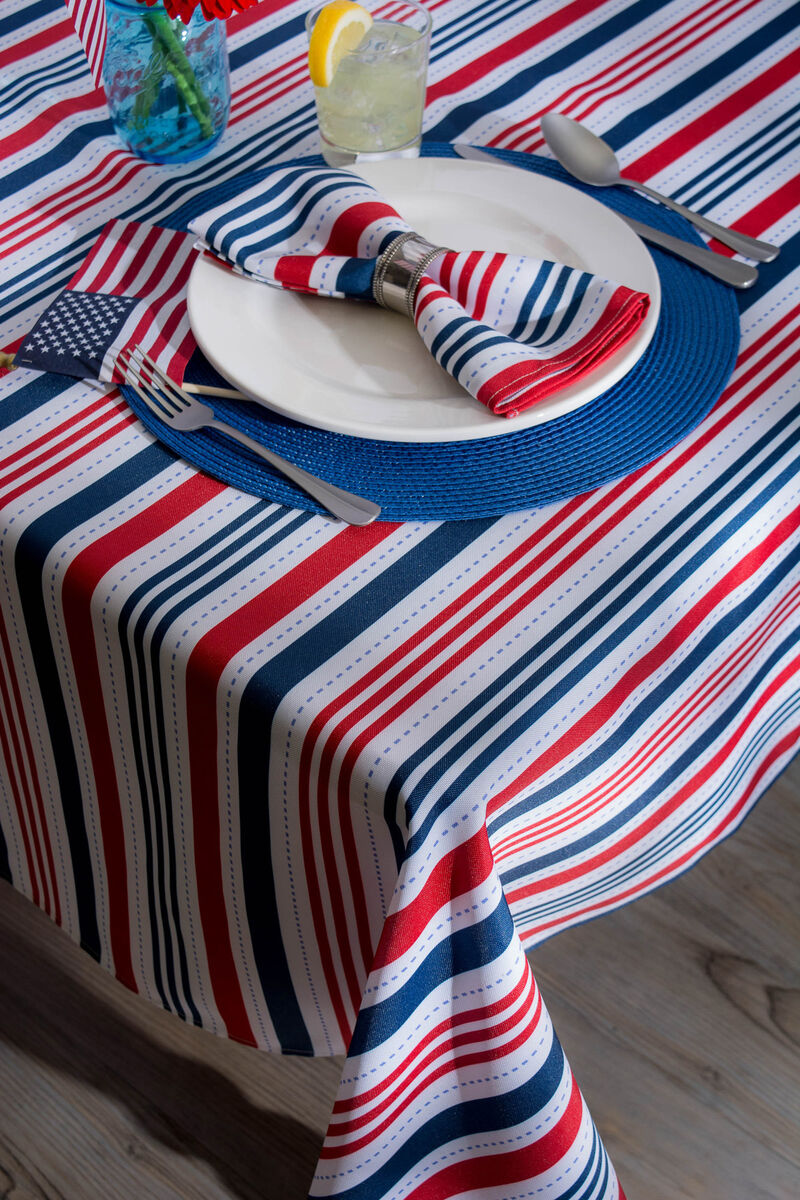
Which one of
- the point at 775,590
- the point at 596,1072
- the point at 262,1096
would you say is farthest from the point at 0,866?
the point at 775,590

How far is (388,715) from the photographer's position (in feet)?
1.97

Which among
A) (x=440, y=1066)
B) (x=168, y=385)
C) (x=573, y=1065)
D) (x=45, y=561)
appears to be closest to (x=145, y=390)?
(x=168, y=385)

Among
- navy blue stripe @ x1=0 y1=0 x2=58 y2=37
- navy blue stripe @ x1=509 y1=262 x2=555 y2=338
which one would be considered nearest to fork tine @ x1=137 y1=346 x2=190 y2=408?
navy blue stripe @ x1=509 y1=262 x2=555 y2=338

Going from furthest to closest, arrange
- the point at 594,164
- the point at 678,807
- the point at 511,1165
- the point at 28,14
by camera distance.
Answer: the point at 28,14 → the point at 594,164 → the point at 678,807 → the point at 511,1165

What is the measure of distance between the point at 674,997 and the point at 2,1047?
72cm

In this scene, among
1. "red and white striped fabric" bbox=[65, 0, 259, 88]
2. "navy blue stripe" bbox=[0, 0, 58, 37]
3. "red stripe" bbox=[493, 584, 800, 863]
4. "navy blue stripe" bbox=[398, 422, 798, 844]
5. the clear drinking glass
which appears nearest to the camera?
"navy blue stripe" bbox=[398, 422, 798, 844]

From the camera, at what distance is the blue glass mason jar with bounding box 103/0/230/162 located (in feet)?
2.86

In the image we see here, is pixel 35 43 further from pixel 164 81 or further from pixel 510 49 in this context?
pixel 510 49

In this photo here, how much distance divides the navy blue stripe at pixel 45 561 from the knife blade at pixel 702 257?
1.34 ft

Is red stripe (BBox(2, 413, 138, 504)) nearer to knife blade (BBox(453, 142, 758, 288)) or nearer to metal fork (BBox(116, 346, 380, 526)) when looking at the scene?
metal fork (BBox(116, 346, 380, 526))

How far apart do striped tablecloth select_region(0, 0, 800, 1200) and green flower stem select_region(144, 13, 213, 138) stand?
57mm

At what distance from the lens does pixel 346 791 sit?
60 cm

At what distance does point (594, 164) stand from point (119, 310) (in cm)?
42

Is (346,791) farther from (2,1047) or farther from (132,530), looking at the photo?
(2,1047)
